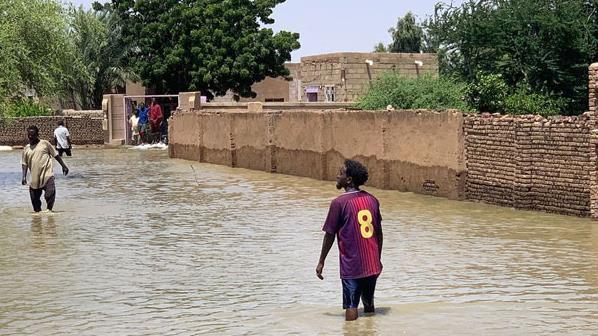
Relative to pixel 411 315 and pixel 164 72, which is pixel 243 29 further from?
pixel 411 315

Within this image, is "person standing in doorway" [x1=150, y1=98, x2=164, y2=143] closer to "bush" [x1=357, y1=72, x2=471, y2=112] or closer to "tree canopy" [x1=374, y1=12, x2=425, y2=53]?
"bush" [x1=357, y1=72, x2=471, y2=112]

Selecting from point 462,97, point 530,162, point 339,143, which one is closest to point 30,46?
point 339,143

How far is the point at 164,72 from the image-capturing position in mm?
62969

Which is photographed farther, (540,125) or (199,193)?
(199,193)

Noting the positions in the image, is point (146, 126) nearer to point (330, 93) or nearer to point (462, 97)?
point (330, 93)

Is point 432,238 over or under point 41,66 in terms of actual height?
under

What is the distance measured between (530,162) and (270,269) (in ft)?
24.3

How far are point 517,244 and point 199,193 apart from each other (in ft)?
34.9

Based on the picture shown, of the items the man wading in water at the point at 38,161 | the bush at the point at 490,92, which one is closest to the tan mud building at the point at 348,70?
the bush at the point at 490,92

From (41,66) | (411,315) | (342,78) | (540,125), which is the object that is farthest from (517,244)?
(342,78)

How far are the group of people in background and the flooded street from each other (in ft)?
78.8

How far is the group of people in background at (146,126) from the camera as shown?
48.0 m

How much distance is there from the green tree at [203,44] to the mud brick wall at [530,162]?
41435 mm

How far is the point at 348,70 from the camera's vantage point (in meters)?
50.1
